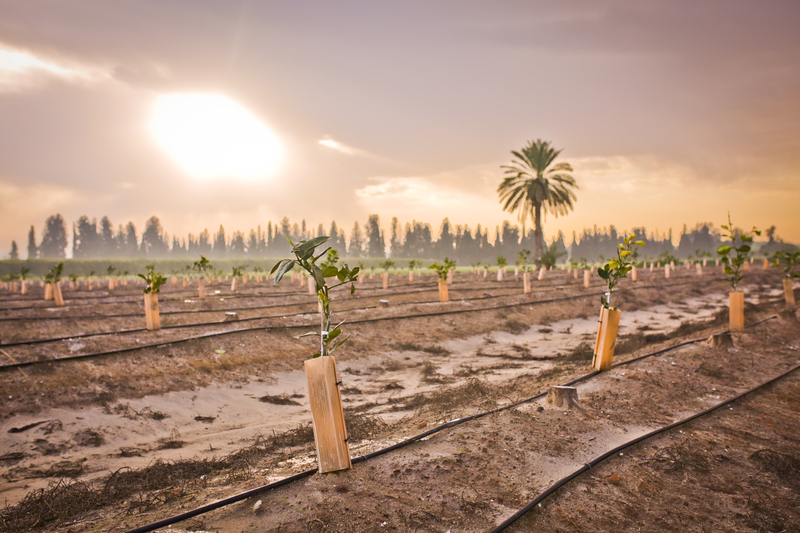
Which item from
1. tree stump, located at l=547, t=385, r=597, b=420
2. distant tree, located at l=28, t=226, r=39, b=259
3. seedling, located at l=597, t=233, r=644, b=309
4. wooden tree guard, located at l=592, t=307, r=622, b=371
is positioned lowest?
tree stump, located at l=547, t=385, r=597, b=420

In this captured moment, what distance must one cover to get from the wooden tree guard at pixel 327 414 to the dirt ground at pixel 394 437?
0.59 feet

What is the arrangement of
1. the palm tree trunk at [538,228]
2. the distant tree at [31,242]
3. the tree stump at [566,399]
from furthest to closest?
1. the distant tree at [31,242]
2. the palm tree trunk at [538,228]
3. the tree stump at [566,399]

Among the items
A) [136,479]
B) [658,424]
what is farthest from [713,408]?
[136,479]

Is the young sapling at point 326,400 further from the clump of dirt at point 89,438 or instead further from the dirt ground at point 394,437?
the clump of dirt at point 89,438

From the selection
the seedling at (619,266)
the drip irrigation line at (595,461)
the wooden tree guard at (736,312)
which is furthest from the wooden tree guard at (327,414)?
the wooden tree guard at (736,312)

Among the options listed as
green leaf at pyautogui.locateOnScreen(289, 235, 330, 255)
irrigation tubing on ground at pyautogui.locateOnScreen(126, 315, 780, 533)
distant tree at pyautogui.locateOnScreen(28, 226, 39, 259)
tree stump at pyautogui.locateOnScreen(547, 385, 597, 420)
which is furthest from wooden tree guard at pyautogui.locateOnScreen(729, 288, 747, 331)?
distant tree at pyautogui.locateOnScreen(28, 226, 39, 259)

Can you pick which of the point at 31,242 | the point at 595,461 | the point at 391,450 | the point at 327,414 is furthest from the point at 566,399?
the point at 31,242

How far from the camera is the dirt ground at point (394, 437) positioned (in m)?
3.91

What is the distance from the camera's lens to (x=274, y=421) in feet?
26.1

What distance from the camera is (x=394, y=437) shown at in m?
5.71

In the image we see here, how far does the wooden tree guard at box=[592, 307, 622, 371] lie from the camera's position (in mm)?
8141

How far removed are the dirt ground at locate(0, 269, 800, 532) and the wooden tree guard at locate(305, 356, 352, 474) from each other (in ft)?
0.59

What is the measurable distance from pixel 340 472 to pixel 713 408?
598cm

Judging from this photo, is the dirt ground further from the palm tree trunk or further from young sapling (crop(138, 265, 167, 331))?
the palm tree trunk
